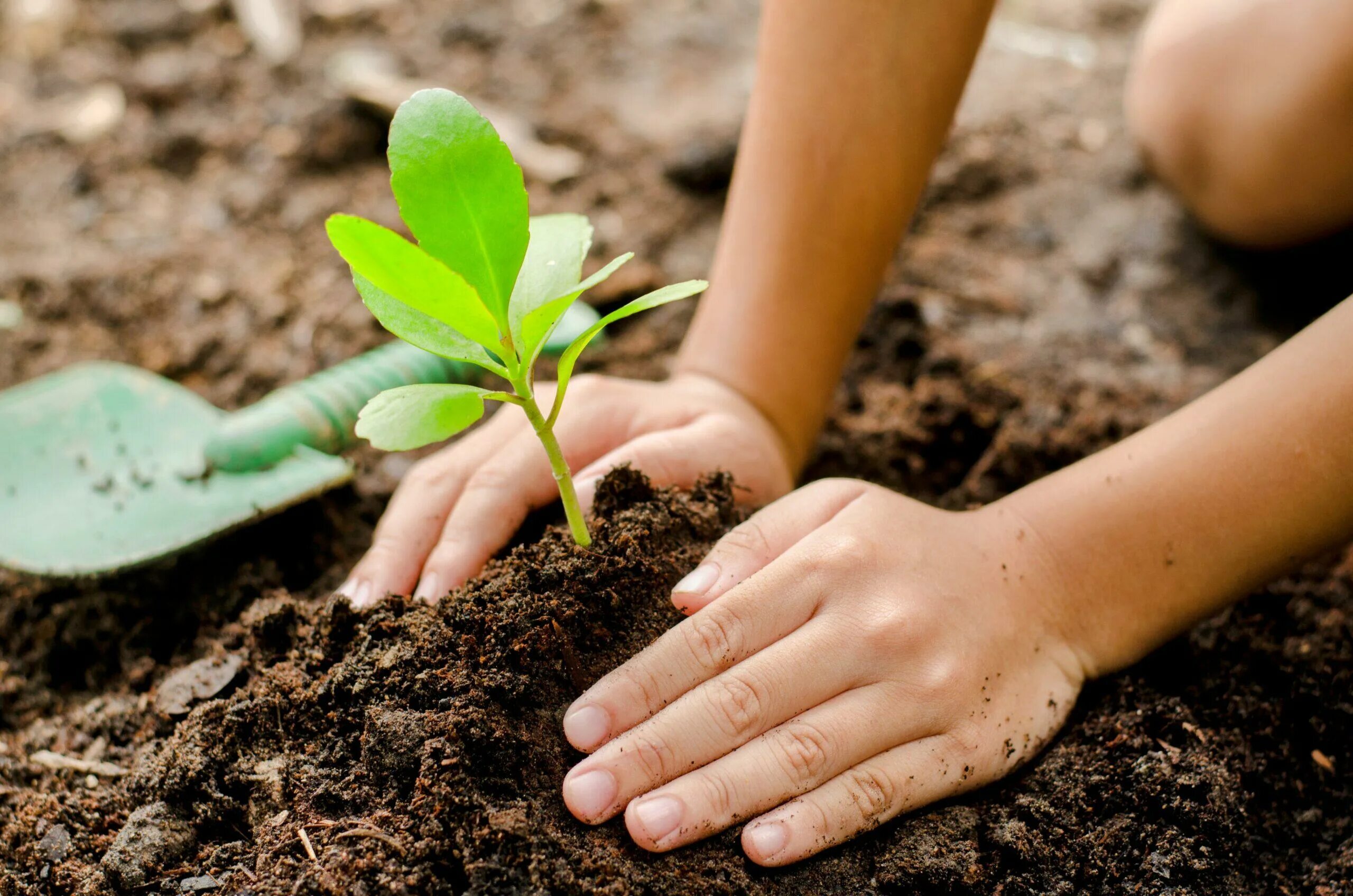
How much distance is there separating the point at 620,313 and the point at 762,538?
36cm

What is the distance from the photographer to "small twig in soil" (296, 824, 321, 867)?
85cm

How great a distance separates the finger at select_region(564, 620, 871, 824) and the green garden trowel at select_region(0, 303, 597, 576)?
1.85 ft

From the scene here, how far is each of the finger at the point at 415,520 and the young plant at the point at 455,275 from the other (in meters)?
0.35

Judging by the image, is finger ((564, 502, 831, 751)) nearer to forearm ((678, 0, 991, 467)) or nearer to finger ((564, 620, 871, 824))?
finger ((564, 620, 871, 824))

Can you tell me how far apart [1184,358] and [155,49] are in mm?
2523

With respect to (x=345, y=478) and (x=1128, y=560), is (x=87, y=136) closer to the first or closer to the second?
(x=345, y=478)

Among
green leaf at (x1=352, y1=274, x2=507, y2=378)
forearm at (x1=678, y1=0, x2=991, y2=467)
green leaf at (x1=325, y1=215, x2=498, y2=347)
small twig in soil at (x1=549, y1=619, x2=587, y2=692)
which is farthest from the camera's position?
forearm at (x1=678, y1=0, x2=991, y2=467)

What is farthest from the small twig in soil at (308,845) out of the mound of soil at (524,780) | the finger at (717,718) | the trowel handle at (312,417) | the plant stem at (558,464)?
the trowel handle at (312,417)

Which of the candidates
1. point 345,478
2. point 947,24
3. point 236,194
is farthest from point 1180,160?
point 236,194

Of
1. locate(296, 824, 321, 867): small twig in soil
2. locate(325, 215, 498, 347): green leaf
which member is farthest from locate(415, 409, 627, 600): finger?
locate(325, 215, 498, 347): green leaf

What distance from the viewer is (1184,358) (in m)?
1.74

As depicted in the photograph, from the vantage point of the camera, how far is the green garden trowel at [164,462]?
1269mm

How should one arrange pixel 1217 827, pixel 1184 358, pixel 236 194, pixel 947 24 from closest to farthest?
pixel 1217 827
pixel 947 24
pixel 1184 358
pixel 236 194

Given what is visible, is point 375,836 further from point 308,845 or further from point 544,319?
point 544,319
